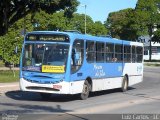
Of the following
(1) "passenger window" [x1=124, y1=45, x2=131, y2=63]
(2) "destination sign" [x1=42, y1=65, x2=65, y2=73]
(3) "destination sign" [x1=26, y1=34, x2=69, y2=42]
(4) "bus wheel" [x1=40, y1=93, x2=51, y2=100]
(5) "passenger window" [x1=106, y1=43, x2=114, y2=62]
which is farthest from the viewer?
(1) "passenger window" [x1=124, y1=45, x2=131, y2=63]

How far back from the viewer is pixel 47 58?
1889cm

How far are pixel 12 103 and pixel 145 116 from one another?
17.3 feet

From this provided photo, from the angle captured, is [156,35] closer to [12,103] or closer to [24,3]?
[24,3]

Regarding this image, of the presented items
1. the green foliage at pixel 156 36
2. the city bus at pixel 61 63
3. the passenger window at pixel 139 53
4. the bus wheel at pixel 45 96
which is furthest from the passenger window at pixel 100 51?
the green foliage at pixel 156 36

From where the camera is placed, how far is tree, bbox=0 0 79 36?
3266cm

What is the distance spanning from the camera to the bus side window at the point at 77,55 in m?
19.2

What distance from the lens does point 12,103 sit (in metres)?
17.7

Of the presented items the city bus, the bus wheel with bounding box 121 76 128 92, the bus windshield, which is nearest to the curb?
the city bus

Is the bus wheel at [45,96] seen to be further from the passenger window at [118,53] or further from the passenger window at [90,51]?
the passenger window at [118,53]

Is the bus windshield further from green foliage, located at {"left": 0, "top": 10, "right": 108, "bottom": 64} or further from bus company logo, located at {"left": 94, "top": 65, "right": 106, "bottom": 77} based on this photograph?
green foliage, located at {"left": 0, "top": 10, "right": 108, "bottom": 64}

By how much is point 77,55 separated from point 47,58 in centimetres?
127

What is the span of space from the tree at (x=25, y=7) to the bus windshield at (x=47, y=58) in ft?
42.0

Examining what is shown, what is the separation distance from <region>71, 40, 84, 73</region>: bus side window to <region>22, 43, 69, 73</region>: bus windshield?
1.39ft

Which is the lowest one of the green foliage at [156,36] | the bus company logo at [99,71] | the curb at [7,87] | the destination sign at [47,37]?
the curb at [7,87]
